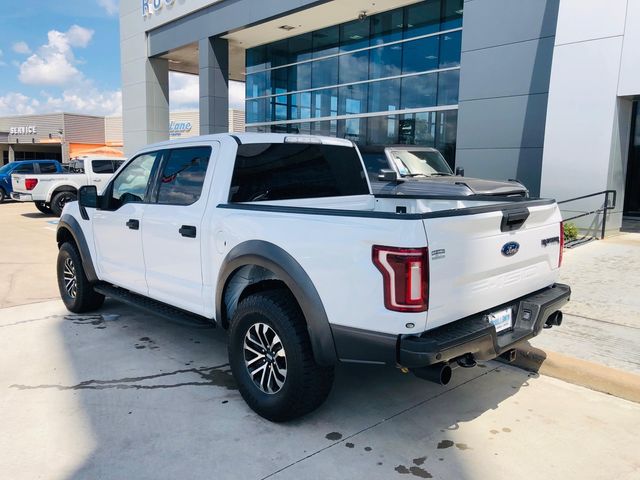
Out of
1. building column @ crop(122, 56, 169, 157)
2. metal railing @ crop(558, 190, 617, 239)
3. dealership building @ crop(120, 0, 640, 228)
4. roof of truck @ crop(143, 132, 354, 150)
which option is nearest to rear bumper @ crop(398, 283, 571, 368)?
roof of truck @ crop(143, 132, 354, 150)

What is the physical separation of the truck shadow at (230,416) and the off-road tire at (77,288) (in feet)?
3.13

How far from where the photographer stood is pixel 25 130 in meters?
51.8

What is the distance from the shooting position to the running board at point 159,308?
4.27 meters

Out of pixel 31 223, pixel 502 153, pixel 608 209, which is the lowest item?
pixel 31 223

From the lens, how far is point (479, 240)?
3.17 meters

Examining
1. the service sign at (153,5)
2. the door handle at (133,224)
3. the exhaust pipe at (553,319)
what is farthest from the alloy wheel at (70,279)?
the service sign at (153,5)

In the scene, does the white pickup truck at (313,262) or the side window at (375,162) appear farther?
the side window at (375,162)

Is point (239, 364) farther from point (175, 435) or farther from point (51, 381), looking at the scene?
point (51, 381)

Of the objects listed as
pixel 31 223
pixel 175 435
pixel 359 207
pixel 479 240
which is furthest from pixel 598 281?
pixel 31 223

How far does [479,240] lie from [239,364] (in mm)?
1889

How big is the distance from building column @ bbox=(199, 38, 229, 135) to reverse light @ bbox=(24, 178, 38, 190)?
6.89 metres

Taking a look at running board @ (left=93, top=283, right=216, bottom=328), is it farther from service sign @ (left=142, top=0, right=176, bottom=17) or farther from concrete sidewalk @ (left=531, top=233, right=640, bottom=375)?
service sign @ (left=142, top=0, right=176, bottom=17)

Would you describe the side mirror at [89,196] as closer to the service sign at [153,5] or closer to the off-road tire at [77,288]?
the off-road tire at [77,288]

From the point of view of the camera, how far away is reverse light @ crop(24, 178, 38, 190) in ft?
52.6
